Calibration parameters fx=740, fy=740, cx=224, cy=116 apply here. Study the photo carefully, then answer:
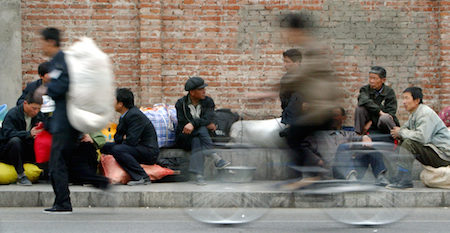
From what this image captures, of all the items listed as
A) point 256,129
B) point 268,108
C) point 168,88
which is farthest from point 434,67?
point 256,129

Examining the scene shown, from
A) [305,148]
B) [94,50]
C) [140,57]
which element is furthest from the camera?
[140,57]

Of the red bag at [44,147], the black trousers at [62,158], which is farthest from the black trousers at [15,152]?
the black trousers at [62,158]

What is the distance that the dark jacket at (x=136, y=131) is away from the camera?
9930 millimetres

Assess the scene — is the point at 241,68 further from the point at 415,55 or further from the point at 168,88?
the point at 415,55

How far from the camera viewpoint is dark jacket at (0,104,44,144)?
31.8 ft

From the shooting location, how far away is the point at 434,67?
12.9 m

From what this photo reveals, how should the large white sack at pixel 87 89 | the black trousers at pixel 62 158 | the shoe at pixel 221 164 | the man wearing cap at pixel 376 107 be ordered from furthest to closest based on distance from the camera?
1. the man wearing cap at pixel 376 107
2. the black trousers at pixel 62 158
3. the large white sack at pixel 87 89
4. the shoe at pixel 221 164

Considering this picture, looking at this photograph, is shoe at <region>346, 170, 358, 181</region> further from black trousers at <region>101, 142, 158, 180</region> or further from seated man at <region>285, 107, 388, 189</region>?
black trousers at <region>101, 142, 158, 180</region>

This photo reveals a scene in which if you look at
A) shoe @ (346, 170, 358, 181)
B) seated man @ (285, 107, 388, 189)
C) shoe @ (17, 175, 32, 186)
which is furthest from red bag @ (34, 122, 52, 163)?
shoe @ (346, 170, 358, 181)

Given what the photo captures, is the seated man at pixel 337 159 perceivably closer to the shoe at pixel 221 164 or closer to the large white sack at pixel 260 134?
the large white sack at pixel 260 134

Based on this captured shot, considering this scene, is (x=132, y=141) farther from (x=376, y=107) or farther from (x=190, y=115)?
(x=376, y=107)

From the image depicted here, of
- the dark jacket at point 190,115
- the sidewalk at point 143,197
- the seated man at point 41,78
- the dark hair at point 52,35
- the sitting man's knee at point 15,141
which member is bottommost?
the sidewalk at point 143,197

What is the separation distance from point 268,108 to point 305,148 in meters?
5.84

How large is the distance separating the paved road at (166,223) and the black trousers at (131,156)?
1306 mm
